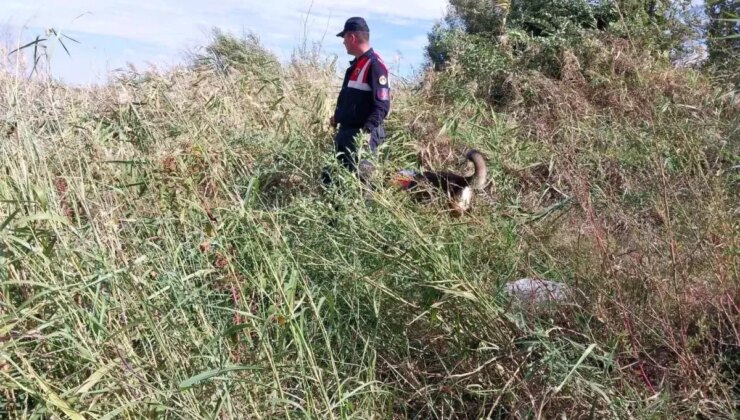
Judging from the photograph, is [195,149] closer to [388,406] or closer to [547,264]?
[388,406]

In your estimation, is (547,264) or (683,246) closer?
(683,246)

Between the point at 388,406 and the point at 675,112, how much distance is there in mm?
1912

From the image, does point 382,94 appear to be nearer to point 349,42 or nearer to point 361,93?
point 361,93

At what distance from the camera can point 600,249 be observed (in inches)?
88.9

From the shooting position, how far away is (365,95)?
448 centimetres

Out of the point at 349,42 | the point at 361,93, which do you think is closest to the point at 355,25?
the point at 349,42

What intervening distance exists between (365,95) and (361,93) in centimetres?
3

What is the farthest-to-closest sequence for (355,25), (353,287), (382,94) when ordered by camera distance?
1. (355,25)
2. (382,94)
3. (353,287)

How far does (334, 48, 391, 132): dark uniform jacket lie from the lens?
14.4 feet

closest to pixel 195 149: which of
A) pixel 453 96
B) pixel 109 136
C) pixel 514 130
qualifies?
pixel 109 136

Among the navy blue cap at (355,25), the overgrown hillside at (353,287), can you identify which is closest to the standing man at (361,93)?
the navy blue cap at (355,25)

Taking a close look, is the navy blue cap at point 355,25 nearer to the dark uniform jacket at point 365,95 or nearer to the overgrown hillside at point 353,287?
the dark uniform jacket at point 365,95

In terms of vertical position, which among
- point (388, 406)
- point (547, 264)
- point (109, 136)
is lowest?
point (388, 406)

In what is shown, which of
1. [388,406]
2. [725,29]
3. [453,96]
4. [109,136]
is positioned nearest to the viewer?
[388,406]
